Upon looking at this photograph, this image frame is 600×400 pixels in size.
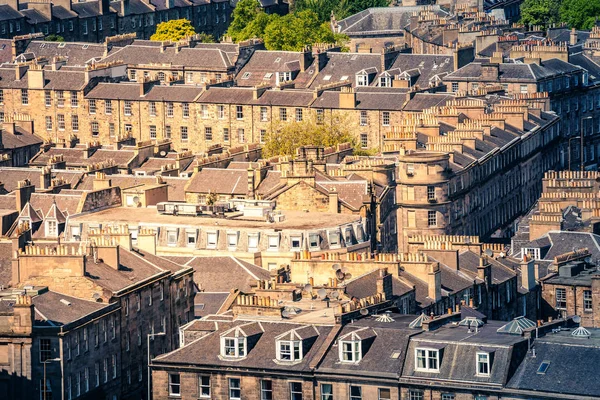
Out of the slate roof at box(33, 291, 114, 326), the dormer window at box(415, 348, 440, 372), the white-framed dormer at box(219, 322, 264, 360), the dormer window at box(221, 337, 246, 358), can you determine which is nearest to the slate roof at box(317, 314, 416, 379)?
the dormer window at box(415, 348, 440, 372)

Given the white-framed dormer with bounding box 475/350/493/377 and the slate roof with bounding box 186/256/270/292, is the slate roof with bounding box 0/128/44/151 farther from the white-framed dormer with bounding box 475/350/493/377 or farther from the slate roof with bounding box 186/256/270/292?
the white-framed dormer with bounding box 475/350/493/377

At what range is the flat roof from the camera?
131 m

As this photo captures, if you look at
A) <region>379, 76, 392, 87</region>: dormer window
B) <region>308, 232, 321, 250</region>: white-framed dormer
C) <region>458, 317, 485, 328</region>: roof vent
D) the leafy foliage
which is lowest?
<region>458, 317, 485, 328</region>: roof vent

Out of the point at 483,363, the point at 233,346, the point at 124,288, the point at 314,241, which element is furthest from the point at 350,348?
the point at 314,241

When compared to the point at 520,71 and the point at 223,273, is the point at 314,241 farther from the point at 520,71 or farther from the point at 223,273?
the point at 520,71

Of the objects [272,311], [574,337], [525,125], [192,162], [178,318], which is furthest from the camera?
[525,125]

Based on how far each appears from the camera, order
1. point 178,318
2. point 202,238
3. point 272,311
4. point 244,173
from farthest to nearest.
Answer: point 244,173 < point 202,238 < point 178,318 < point 272,311

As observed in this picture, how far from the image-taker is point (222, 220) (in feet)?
435

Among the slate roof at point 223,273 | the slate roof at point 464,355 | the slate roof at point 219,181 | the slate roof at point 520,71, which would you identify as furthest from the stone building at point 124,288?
the slate roof at point 520,71

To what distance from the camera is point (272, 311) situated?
10512cm

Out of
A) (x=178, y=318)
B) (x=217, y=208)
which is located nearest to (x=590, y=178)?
(x=217, y=208)

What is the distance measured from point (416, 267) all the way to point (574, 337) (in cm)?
2020

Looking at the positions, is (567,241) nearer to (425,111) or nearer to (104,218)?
(104,218)

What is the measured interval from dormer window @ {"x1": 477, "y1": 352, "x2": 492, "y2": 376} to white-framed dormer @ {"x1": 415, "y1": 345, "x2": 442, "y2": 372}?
1.70 m
